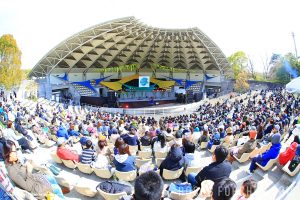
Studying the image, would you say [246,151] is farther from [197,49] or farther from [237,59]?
[237,59]

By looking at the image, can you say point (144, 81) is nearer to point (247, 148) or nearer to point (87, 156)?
point (247, 148)

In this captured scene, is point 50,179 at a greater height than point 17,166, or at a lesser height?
lesser

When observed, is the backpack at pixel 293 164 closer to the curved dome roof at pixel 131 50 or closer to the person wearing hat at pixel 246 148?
the person wearing hat at pixel 246 148

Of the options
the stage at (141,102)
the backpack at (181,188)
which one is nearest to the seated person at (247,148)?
the backpack at (181,188)

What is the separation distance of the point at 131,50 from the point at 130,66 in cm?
504

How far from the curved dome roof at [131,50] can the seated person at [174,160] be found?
29.6 metres

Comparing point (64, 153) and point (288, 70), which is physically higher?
point (288, 70)

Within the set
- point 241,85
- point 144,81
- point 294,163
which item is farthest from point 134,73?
point 294,163

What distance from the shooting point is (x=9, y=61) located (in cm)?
2878

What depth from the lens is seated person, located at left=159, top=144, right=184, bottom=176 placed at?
667 cm

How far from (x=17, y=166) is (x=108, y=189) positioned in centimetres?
177

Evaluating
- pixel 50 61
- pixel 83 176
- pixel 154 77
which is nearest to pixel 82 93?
pixel 50 61

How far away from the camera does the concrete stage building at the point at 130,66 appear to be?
3859 centimetres

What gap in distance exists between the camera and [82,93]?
4416cm
